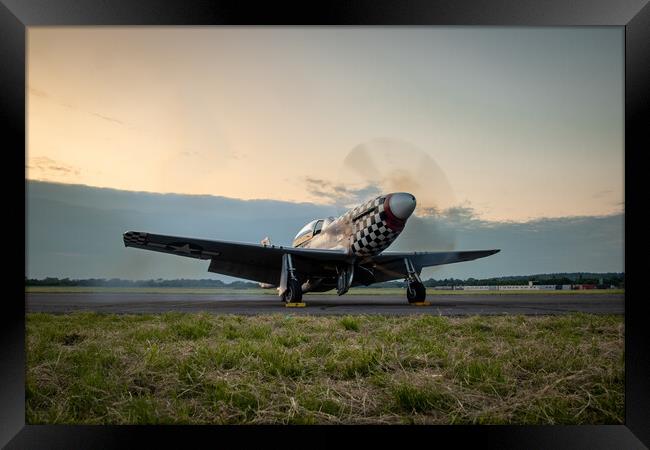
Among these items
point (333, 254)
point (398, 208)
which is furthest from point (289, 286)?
point (398, 208)

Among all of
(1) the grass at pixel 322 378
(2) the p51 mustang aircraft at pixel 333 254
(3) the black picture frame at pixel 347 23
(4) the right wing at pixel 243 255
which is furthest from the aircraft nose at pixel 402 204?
(3) the black picture frame at pixel 347 23

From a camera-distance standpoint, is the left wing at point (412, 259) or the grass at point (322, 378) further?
the left wing at point (412, 259)

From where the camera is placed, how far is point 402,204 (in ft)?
27.6

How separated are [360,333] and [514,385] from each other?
5.68 feet

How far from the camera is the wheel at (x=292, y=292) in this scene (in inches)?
349

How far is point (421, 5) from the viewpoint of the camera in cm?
264

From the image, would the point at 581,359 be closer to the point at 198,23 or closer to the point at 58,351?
the point at 198,23

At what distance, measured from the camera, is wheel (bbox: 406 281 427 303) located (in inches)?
367

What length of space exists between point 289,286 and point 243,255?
1897 mm

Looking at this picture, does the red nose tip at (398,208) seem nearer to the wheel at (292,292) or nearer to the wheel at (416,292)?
the wheel at (416,292)

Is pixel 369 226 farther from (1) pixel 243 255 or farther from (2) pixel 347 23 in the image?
(2) pixel 347 23

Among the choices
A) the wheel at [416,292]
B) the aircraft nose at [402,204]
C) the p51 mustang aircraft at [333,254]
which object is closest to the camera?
the aircraft nose at [402,204]

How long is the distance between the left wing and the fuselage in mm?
820

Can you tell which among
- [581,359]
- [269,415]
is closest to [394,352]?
[269,415]
